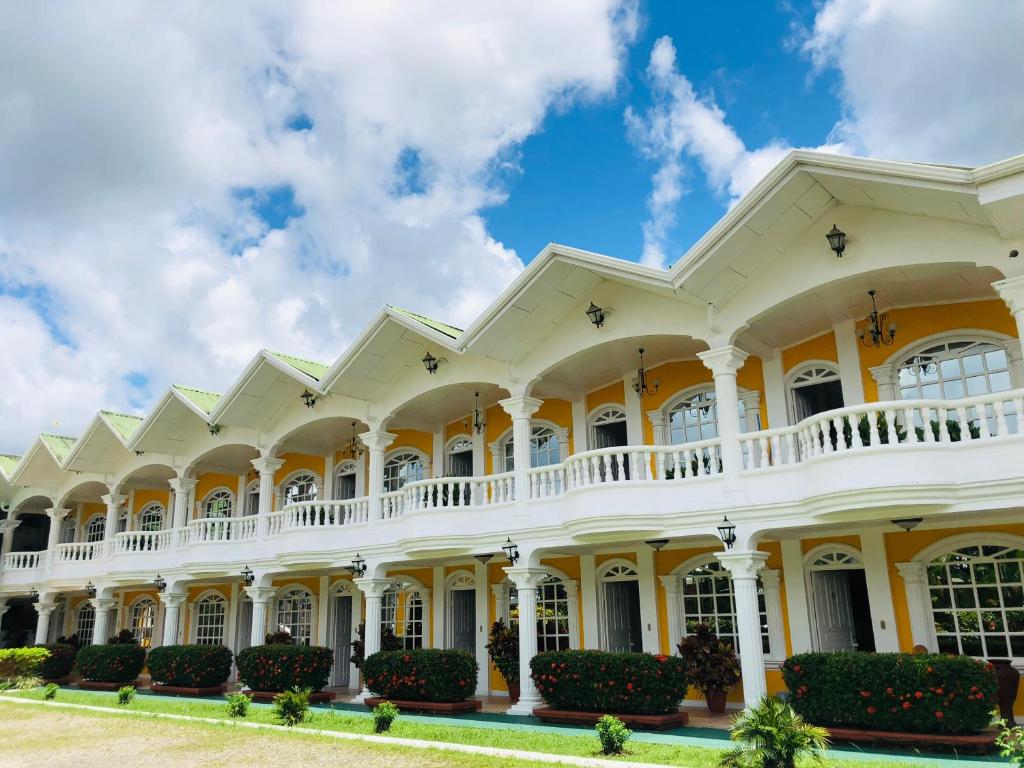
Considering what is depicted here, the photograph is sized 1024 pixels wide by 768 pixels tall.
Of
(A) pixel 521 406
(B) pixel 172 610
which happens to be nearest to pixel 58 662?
(B) pixel 172 610

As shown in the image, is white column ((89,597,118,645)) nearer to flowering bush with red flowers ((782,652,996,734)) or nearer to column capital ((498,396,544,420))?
column capital ((498,396,544,420))

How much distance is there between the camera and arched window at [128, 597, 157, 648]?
25734 millimetres

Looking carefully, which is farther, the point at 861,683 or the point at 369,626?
the point at 369,626

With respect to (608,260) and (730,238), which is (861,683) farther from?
(608,260)

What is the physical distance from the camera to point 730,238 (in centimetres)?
1198

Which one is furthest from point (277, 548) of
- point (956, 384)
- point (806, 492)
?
point (956, 384)

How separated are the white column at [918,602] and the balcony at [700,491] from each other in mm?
2049

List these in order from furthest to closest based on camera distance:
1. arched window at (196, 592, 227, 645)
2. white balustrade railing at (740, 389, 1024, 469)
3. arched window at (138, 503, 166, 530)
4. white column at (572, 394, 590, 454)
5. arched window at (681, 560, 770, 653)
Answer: arched window at (138, 503, 166, 530) → arched window at (196, 592, 227, 645) → white column at (572, 394, 590, 454) → arched window at (681, 560, 770, 653) → white balustrade railing at (740, 389, 1024, 469)

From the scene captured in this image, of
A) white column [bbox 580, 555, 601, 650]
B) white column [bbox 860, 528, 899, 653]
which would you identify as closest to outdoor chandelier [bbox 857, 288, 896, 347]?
white column [bbox 860, 528, 899, 653]

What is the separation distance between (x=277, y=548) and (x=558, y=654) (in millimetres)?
8072

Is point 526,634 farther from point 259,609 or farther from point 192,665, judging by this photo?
point 192,665

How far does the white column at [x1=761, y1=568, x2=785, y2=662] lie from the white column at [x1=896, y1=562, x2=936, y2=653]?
1969mm

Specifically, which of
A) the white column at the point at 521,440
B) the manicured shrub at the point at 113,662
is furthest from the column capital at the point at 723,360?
the manicured shrub at the point at 113,662

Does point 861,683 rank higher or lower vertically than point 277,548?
lower
